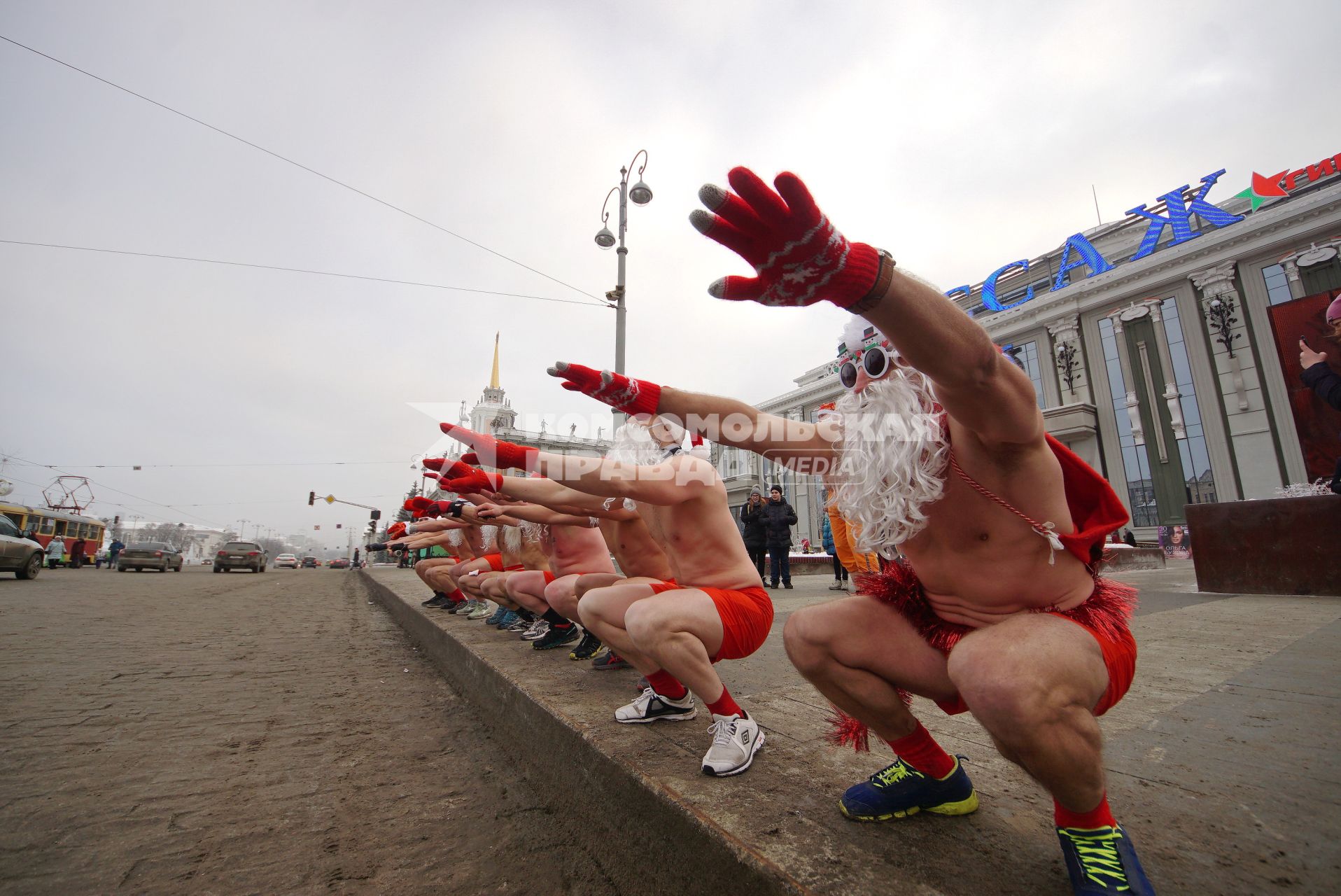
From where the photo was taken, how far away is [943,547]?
5.05 feet

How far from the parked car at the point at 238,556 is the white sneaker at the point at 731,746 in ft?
97.2

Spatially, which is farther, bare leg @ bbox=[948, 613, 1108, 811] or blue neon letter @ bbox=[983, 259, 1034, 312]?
blue neon letter @ bbox=[983, 259, 1034, 312]

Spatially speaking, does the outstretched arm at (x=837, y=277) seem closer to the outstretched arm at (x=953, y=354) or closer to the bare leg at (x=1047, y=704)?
the outstretched arm at (x=953, y=354)

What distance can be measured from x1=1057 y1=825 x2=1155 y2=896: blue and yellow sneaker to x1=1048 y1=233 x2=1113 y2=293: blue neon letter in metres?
28.3

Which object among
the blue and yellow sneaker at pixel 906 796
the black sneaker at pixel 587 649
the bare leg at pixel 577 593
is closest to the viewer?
the blue and yellow sneaker at pixel 906 796

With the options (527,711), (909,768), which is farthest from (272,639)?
(909,768)

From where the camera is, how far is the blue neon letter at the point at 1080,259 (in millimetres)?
23125

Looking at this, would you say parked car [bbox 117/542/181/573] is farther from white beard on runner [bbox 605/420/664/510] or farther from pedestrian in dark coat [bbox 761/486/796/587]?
white beard on runner [bbox 605/420/664/510]

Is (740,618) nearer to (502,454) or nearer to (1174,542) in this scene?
(502,454)

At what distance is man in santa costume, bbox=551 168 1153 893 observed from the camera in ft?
3.53

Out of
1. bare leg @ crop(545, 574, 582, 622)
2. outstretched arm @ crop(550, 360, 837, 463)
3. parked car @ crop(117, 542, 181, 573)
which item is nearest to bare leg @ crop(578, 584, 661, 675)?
bare leg @ crop(545, 574, 582, 622)

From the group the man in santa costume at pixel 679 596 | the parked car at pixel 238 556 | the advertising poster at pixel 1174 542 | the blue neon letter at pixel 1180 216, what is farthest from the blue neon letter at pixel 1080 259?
the parked car at pixel 238 556

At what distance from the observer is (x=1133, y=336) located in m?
21.9

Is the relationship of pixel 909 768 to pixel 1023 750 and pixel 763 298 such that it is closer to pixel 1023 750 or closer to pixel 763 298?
pixel 1023 750
